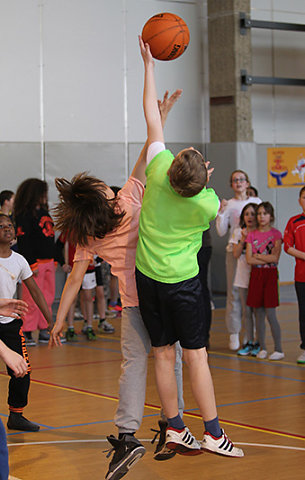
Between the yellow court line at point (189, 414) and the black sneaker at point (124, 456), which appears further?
the yellow court line at point (189, 414)

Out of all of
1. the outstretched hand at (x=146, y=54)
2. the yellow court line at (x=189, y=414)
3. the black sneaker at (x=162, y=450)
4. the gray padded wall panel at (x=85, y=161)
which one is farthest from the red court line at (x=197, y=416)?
the gray padded wall panel at (x=85, y=161)

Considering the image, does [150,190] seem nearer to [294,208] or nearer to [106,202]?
[106,202]

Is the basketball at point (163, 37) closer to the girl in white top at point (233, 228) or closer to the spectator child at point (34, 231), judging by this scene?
A: the girl in white top at point (233, 228)

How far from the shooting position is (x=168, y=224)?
12.7 feet

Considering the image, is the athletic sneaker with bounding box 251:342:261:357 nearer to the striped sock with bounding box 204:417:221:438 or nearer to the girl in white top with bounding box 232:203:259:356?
the girl in white top with bounding box 232:203:259:356

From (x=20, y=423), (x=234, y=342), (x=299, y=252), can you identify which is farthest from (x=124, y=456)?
(x=234, y=342)

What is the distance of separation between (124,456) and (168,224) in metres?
1.09

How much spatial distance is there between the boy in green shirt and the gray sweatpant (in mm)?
88

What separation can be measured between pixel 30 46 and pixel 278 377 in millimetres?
7265

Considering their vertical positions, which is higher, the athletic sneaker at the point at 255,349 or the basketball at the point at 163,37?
the basketball at the point at 163,37

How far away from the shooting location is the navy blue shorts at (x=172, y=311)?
12.8 ft

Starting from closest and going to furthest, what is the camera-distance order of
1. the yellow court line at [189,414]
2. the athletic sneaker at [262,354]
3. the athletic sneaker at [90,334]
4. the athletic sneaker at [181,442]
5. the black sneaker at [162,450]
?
the athletic sneaker at [181,442] < the black sneaker at [162,450] < the yellow court line at [189,414] < the athletic sneaker at [262,354] < the athletic sneaker at [90,334]

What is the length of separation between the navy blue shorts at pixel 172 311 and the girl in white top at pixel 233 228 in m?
4.10

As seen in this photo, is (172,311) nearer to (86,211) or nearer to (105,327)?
(86,211)
